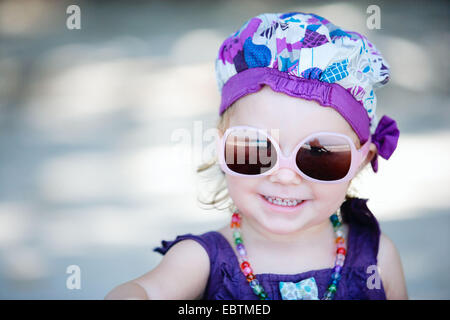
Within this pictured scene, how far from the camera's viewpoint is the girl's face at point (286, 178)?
1.34m

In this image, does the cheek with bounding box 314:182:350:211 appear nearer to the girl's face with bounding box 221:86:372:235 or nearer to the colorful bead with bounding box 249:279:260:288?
the girl's face with bounding box 221:86:372:235

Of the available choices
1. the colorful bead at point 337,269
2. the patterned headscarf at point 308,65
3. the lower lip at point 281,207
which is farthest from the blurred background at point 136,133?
the patterned headscarf at point 308,65

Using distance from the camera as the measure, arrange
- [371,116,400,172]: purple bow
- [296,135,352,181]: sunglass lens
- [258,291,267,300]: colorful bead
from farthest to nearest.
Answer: [371,116,400,172]: purple bow, [258,291,267,300]: colorful bead, [296,135,352,181]: sunglass lens

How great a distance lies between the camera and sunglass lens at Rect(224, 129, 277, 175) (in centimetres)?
133

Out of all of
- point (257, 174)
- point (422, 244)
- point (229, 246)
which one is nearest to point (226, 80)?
point (257, 174)

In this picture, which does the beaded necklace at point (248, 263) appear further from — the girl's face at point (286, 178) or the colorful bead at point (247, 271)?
the girl's face at point (286, 178)

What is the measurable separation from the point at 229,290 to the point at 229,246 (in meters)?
0.13

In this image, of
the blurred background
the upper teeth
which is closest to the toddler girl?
the upper teeth

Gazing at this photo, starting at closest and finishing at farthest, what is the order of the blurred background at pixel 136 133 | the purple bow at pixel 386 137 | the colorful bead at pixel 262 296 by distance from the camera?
the colorful bead at pixel 262 296 → the purple bow at pixel 386 137 → the blurred background at pixel 136 133

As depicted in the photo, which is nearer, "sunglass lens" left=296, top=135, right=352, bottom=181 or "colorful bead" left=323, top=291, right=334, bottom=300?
"sunglass lens" left=296, top=135, right=352, bottom=181

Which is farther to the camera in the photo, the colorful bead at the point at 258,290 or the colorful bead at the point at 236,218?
the colorful bead at the point at 236,218

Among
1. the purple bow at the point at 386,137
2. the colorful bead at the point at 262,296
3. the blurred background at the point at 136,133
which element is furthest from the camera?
the blurred background at the point at 136,133

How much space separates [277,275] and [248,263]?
3.3 inches

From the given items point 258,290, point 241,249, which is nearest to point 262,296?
point 258,290
